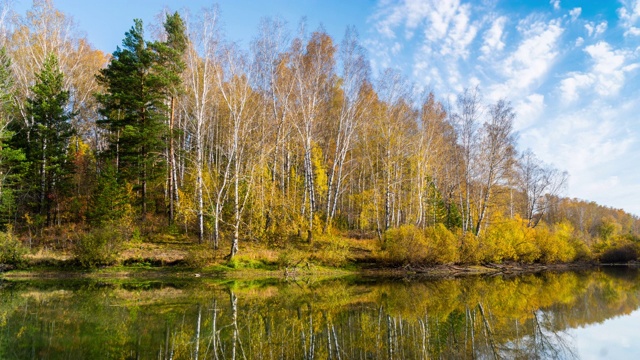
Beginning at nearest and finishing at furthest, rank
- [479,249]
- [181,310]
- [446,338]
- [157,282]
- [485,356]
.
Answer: [485,356] < [446,338] < [181,310] < [157,282] < [479,249]

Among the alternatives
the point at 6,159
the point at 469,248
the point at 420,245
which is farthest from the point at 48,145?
the point at 469,248

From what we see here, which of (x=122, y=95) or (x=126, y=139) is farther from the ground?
(x=122, y=95)

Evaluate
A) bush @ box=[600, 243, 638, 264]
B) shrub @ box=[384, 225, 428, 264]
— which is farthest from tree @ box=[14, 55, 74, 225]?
bush @ box=[600, 243, 638, 264]

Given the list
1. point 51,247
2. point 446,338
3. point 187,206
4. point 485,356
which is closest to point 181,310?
point 446,338

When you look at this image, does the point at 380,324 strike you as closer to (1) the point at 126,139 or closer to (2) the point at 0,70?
(1) the point at 126,139

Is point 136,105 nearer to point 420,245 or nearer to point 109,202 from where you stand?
point 109,202

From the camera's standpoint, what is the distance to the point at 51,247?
76.4 ft

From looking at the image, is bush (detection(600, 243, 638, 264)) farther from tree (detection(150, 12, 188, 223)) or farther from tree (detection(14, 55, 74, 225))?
tree (detection(14, 55, 74, 225))

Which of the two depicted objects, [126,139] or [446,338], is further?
[126,139]

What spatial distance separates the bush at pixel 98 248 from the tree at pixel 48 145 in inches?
336

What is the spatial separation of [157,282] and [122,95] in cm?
1336

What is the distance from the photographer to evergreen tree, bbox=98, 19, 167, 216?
2625 cm

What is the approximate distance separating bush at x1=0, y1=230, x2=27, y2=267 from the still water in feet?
20.9

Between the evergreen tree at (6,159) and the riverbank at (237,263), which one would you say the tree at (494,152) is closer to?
the riverbank at (237,263)
